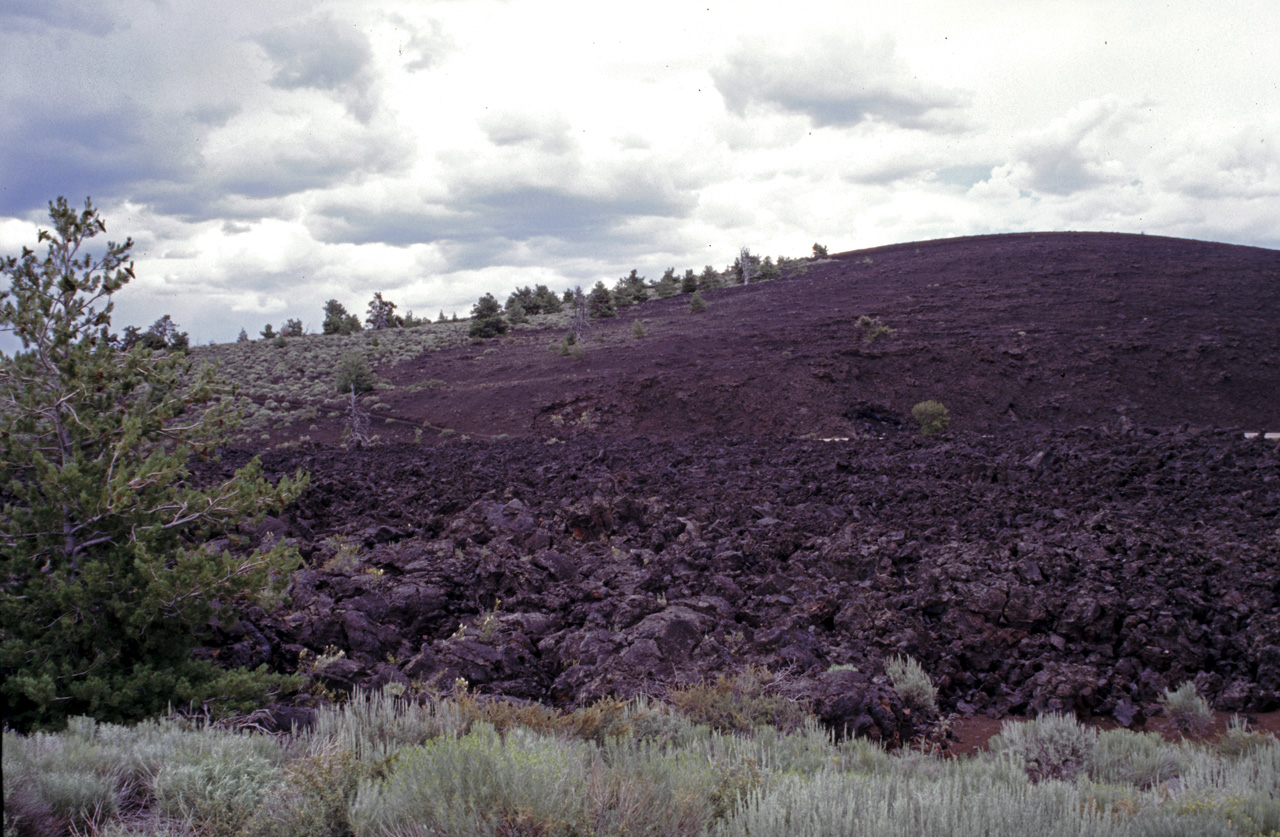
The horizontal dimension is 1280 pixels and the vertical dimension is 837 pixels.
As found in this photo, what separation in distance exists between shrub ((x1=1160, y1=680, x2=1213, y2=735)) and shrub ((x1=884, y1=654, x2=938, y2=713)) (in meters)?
1.57

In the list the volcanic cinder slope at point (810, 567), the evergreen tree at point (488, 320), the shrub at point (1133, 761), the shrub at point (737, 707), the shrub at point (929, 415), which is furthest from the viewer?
the evergreen tree at point (488, 320)

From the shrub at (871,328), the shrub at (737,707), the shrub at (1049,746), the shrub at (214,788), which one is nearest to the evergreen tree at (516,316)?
the shrub at (871,328)

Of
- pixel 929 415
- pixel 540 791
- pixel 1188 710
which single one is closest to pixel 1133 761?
pixel 1188 710

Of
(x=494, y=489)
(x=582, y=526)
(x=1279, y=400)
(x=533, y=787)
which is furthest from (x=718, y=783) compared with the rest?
(x=1279, y=400)

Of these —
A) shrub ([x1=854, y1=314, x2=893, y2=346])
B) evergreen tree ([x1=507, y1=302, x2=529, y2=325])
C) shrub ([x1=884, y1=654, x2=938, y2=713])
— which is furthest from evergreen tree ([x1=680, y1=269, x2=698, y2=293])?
shrub ([x1=884, y1=654, x2=938, y2=713])

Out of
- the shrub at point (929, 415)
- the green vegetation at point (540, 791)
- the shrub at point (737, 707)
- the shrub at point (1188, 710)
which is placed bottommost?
the shrub at point (1188, 710)

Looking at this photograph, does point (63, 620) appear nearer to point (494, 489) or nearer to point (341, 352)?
point (494, 489)

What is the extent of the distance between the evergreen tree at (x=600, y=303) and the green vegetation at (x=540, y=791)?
1573 inches

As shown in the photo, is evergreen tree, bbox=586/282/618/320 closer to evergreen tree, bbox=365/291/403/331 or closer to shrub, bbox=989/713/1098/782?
evergreen tree, bbox=365/291/403/331

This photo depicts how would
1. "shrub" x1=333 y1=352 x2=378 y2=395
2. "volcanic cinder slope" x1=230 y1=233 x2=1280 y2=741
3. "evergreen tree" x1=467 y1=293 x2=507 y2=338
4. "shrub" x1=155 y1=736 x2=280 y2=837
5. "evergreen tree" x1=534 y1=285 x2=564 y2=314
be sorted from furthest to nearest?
"evergreen tree" x1=534 y1=285 x2=564 y2=314 → "evergreen tree" x1=467 y1=293 x2=507 y2=338 → "shrub" x1=333 y1=352 x2=378 y2=395 → "volcanic cinder slope" x1=230 y1=233 x2=1280 y2=741 → "shrub" x1=155 y1=736 x2=280 y2=837

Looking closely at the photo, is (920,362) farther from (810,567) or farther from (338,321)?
(338,321)

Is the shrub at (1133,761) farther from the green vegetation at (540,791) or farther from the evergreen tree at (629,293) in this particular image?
the evergreen tree at (629,293)

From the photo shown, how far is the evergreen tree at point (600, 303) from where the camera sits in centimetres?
4362

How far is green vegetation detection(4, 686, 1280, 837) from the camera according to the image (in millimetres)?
2922
